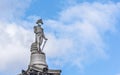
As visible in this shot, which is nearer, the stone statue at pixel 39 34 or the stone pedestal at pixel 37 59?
the stone pedestal at pixel 37 59

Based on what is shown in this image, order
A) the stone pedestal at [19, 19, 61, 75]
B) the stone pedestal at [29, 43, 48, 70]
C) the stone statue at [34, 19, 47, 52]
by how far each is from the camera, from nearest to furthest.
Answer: the stone pedestal at [19, 19, 61, 75] < the stone pedestal at [29, 43, 48, 70] < the stone statue at [34, 19, 47, 52]

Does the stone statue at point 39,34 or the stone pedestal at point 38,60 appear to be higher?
the stone statue at point 39,34

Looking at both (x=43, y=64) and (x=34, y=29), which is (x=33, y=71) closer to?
(x=43, y=64)

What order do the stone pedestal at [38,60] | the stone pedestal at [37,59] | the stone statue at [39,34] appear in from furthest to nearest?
the stone statue at [39,34] < the stone pedestal at [37,59] < the stone pedestal at [38,60]

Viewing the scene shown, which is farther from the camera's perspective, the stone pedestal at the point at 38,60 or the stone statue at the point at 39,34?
the stone statue at the point at 39,34

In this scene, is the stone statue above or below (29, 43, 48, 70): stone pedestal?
above

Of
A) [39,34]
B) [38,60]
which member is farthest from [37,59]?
[39,34]

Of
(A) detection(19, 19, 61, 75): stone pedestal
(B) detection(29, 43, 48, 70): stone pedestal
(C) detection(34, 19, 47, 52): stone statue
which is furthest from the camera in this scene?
(C) detection(34, 19, 47, 52): stone statue

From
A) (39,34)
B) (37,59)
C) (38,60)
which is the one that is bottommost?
(38,60)

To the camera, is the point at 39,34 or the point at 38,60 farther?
the point at 39,34

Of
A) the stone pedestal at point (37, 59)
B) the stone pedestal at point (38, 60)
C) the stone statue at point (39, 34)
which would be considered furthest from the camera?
the stone statue at point (39, 34)

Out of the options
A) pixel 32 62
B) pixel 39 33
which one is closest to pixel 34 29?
pixel 39 33

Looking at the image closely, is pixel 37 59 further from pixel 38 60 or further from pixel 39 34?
pixel 39 34

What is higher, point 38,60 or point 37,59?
point 37,59
